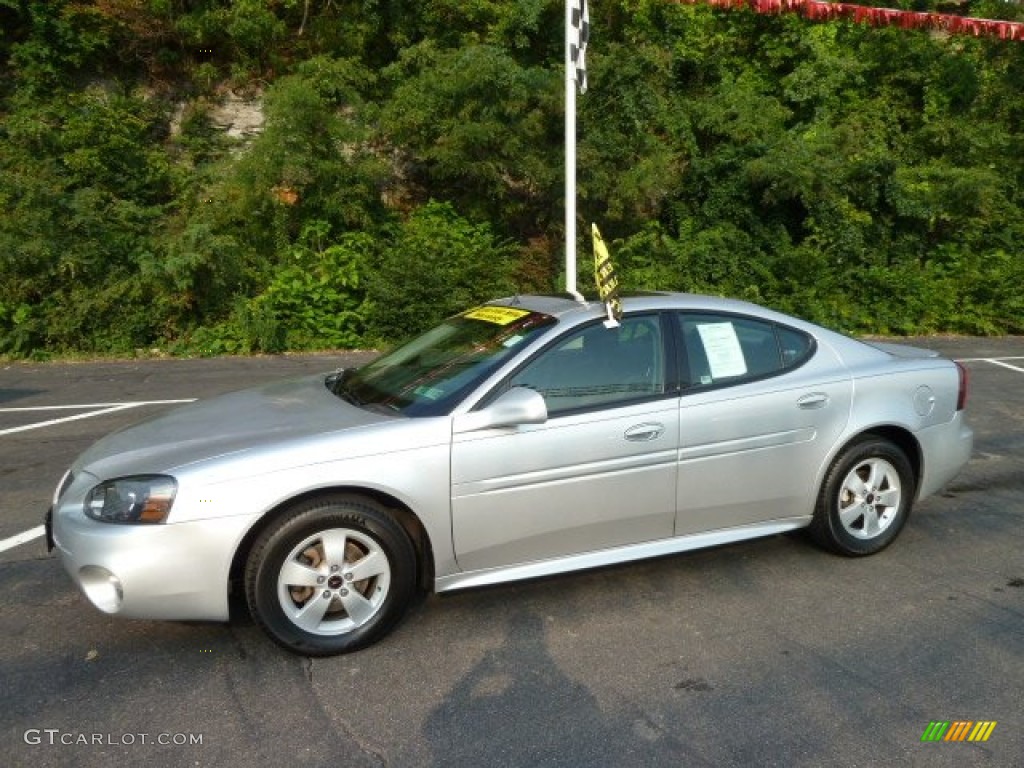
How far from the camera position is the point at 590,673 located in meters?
3.50

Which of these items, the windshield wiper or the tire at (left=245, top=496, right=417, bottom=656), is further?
the windshield wiper

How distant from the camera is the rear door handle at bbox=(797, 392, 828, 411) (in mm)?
4465

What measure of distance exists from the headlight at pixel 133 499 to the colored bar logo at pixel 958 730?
2910mm

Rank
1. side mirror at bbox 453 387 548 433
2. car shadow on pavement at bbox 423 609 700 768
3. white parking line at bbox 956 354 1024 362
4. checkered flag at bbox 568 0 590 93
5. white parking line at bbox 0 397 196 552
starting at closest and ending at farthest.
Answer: car shadow on pavement at bbox 423 609 700 768 → side mirror at bbox 453 387 548 433 → white parking line at bbox 0 397 196 552 → checkered flag at bbox 568 0 590 93 → white parking line at bbox 956 354 1024 362

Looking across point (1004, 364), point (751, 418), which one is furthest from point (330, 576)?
point (1004, 364)

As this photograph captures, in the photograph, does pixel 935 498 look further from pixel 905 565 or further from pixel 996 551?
pixel 905 565

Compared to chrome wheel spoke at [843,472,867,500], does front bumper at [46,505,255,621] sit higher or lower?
higher

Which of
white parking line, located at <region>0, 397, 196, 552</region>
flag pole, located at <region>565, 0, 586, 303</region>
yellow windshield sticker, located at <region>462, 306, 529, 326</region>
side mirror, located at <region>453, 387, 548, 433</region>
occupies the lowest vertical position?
white parking line, located at <region>0, 397, 196, 552</region>

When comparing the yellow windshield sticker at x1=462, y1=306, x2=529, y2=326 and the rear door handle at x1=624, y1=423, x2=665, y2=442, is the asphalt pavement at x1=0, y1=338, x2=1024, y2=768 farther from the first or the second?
the yellow windshield sticker at x1=462, y1=306, x2=529, y2=326

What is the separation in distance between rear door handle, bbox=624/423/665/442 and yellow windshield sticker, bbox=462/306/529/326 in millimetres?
844

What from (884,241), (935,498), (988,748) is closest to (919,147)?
(884,241)

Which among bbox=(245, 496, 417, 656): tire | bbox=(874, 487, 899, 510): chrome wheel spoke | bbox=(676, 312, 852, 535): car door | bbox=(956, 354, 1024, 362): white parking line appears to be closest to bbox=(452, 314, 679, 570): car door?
bbox=(676, 312, 852, 535): car door

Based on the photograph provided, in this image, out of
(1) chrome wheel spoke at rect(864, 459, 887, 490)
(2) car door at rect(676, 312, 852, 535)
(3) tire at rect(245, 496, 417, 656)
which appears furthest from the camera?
(1) chrome wheel spoke at rect(864, 459, 887, 490)

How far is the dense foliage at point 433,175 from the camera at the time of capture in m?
13.1
